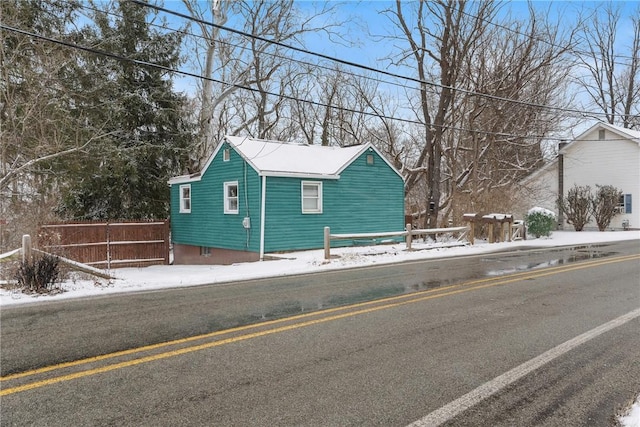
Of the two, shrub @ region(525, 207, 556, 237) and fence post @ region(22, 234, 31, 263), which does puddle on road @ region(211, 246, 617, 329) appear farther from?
shrub @ region(525, 207, 556, 237)

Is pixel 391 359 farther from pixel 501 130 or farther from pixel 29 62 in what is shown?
pixel 501 130

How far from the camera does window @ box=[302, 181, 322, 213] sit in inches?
684

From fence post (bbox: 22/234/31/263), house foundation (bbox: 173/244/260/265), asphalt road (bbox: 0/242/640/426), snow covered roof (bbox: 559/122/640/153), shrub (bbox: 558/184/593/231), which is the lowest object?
house foundation (bbox: 173/244/260/265)

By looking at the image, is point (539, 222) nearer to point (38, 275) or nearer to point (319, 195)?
point (319, 195)

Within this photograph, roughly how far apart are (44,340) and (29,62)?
12.2 meters

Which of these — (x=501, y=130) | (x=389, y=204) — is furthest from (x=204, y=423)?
(x=501, y=130)

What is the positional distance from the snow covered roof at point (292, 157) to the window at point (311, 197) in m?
0.44

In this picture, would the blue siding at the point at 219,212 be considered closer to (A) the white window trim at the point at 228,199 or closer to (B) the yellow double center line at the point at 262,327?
(A) the white window trim at the point at 228,199

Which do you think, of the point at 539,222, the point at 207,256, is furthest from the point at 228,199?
the point at 539,222

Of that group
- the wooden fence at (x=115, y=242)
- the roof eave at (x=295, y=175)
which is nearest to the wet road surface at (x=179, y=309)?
the roof eave at (x=295, y=175)

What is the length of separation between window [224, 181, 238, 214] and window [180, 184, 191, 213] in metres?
3.45

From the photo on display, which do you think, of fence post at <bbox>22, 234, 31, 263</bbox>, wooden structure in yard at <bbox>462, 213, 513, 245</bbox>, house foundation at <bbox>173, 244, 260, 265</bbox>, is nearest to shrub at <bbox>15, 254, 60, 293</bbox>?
fence post at <bbox>22, 234, 31, 263</bbox>

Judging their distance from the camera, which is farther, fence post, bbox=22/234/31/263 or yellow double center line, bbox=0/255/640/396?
fence post, bbox=22/234/31/263

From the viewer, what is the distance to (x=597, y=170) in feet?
99.1
